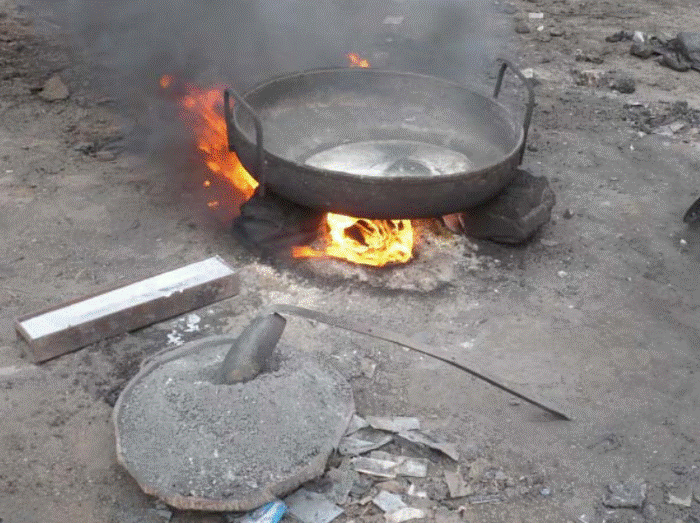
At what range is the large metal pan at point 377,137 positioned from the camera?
18.1 ft

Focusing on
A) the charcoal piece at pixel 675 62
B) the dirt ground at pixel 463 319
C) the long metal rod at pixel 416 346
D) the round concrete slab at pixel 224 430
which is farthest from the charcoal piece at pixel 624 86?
the round concrete slab at pixel 224 430

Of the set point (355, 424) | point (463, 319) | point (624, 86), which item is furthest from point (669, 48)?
point (355, 424)

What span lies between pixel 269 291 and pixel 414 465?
6.34 ft

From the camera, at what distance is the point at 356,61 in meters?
8.71

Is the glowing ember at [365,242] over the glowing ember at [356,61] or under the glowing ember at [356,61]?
under

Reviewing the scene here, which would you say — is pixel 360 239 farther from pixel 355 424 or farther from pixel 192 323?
Result: pixel 355 424

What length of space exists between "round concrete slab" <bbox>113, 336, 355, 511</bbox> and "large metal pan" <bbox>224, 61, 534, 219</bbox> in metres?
1.51

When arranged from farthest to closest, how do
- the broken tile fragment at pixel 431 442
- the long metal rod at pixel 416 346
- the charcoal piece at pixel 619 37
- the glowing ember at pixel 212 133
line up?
the charcoal piece at pixel 619 37 → the glowing ember at pixel 212 133 → the long metal rod at pixel 416 346 → the broken tile fragment at pixel 431 442

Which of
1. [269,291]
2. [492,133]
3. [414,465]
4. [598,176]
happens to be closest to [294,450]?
[414,465]

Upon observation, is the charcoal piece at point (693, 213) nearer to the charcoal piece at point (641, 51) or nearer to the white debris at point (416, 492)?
the white debris at point (416, 492)

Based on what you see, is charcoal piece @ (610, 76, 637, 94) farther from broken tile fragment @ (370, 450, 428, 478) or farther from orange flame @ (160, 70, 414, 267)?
broken tile fragment @ (370, 450, 428, 478)

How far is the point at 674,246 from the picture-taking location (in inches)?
256

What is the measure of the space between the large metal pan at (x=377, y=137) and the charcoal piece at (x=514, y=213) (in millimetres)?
279

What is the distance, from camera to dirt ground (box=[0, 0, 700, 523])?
4.24 meters
